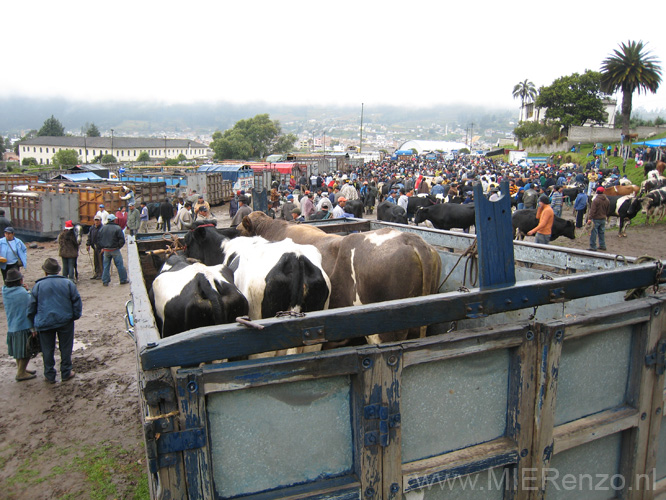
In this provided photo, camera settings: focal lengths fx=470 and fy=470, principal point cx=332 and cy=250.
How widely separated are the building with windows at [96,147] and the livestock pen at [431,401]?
11223 cm

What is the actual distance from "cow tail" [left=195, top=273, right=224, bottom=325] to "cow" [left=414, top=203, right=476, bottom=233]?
10253 millimetres

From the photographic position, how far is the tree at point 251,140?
95.6 metres

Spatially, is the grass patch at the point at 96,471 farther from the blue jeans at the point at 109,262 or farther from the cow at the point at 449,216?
the cow at the point at 449,216

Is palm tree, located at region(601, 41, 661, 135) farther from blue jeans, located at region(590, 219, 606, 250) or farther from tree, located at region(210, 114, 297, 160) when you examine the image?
tree, located at region(210, 114, 297, 160)

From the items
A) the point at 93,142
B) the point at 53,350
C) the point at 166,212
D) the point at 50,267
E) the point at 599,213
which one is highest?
the point at 93,142

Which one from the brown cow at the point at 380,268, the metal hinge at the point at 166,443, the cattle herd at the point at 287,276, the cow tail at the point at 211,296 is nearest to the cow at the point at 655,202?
the cattle herd at the point at 287,276

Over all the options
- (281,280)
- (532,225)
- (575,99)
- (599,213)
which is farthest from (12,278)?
(575,99)

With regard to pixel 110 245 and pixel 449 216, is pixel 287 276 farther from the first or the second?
pixel 449 216

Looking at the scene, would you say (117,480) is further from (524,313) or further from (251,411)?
(524,313)

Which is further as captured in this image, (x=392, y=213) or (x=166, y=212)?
(x=166, y=212)

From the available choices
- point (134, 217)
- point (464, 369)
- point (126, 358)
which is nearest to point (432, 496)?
point (464, 369)

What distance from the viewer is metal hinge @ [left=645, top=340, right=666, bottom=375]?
2.91m

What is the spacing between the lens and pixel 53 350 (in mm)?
6969

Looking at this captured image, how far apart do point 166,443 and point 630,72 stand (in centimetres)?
6175
